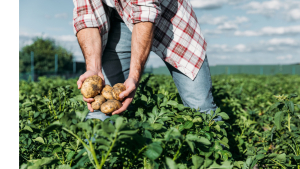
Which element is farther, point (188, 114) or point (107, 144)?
point (188, 114)

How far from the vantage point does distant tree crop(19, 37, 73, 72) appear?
60.3ft

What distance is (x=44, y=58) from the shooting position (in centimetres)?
2305

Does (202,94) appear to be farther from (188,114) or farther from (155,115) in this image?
(155,115)

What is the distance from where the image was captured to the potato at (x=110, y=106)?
1.45 meters

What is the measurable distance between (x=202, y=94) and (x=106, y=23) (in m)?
1.03

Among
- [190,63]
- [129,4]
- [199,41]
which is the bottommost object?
[190,63]

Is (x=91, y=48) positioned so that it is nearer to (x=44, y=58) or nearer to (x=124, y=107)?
(x=124, y=107)

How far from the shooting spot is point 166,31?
7.03 ft

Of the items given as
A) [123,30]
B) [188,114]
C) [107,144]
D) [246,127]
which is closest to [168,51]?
[123,30]

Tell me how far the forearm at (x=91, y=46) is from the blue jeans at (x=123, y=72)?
1.14 feet

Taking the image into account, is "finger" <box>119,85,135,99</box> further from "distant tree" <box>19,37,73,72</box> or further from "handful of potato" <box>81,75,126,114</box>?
"distant tree" <box>19,37,73,72</box>

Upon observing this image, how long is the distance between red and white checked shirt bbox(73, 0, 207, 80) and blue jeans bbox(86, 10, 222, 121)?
9 centimetres

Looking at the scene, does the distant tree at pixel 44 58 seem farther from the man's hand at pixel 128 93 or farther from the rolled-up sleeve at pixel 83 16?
the man's hand at pixel 128 93

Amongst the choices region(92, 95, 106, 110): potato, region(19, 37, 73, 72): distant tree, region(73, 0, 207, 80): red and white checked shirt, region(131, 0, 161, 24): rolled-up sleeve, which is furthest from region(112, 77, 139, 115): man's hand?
region(19, 37, 73, 72): distant tree
